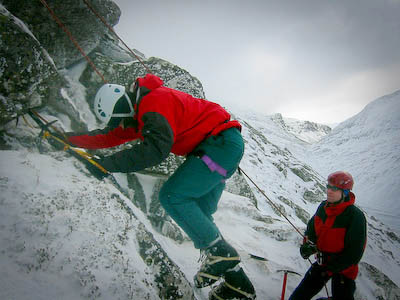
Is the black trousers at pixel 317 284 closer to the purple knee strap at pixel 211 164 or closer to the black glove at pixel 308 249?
the black glove at pixel 308 249

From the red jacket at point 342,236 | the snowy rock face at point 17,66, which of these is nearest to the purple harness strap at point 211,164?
the red jacket at point 342,236

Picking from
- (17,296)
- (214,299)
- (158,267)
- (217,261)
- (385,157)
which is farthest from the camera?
(385,157)

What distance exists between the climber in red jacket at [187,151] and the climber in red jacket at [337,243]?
1.66 meters

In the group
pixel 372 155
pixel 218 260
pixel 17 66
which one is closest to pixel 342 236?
pixel 218 260

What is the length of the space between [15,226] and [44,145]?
86.5 inches

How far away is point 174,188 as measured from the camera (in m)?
2.33

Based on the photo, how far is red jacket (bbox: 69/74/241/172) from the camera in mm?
2209

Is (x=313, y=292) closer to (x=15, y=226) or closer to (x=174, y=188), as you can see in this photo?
(x=174, y=188)

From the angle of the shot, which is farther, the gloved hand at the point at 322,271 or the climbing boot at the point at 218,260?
the gloved hand at the point at 322,271

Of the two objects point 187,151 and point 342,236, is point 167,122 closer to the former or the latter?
point 187,151

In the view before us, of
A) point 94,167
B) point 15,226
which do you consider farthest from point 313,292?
point 15,226

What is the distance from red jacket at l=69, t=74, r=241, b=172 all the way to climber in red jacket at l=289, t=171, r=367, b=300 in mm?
2395

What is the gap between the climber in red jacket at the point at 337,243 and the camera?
10.4 feet

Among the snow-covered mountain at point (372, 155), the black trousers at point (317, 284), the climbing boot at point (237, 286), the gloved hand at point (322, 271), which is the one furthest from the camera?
the snow-covered mountain at point (372, 155)
